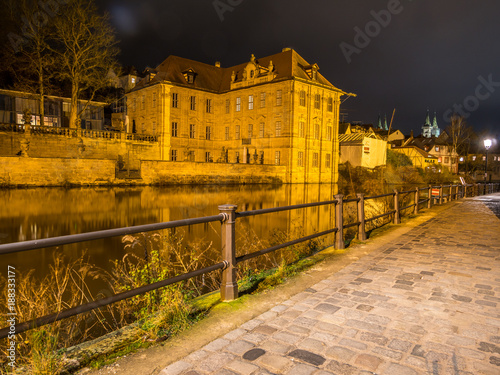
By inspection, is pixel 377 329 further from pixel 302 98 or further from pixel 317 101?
pixel 317 101

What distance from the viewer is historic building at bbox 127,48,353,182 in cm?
4444

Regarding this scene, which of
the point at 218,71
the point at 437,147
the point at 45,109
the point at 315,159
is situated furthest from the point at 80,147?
the point at 437,147

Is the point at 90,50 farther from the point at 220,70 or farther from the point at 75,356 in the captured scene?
the point at 75,356

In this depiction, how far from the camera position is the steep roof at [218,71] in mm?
45375

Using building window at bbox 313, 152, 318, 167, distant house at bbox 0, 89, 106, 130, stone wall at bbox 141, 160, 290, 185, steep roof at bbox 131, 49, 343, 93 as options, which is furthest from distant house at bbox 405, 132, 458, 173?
distant house at bbox 0, 89, 106, 130

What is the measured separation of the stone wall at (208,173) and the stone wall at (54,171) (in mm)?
3508

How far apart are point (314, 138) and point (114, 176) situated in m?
26.7

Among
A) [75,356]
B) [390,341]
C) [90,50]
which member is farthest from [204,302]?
[90,50]

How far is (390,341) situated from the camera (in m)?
3.38

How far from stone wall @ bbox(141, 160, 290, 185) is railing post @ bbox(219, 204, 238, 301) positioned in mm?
29871

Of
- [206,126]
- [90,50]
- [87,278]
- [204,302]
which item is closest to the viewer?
[204,302]

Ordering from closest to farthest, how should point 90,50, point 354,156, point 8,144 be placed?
point 8,144 → point 90,50 → point 354,156

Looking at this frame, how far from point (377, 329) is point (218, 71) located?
5469 cm
